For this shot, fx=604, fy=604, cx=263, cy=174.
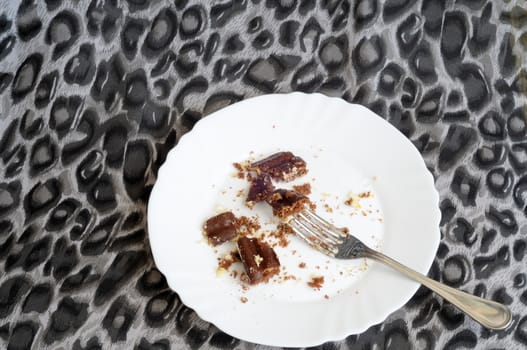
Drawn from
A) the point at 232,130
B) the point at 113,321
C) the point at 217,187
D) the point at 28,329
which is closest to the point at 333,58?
the point at 232,130

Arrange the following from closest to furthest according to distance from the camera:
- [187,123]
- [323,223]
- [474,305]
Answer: [474,305] < [323,223] < [187,123]

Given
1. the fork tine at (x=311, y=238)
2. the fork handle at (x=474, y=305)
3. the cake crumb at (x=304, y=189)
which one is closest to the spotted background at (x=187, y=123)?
the fork handle at (x=474, y=305)

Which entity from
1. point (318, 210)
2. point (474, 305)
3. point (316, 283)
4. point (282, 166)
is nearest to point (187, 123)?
point (282, 166)

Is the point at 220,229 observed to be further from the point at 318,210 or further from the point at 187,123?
the point at 187,123

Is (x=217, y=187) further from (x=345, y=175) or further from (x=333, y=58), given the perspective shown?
(x=333, y=58)

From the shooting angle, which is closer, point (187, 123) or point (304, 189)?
point (304, 189)

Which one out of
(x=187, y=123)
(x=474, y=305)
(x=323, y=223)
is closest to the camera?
(x=474, y=305)

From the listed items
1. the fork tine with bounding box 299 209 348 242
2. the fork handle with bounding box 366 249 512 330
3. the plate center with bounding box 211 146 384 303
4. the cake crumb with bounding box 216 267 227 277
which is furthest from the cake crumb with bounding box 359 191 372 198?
the cake crumb with bounding box 216 267 227 277
